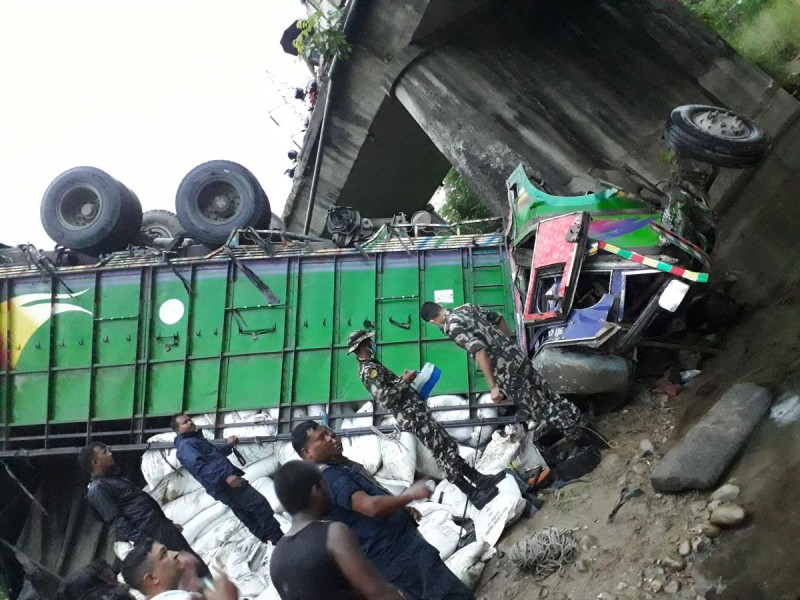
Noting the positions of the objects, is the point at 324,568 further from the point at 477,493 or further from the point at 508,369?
the point at 477,493

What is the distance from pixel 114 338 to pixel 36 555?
232cm

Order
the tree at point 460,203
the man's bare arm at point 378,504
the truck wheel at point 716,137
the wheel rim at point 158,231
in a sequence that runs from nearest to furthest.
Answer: the man's bare arm at point 378,504
the truck wheel at point 716,137
the wheel rim at point 158,231
the tree at point 460,203

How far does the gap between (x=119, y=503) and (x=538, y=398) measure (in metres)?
2.93

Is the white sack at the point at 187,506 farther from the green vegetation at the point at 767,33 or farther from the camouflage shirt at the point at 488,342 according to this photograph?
the green vegetation at the point at 767,33

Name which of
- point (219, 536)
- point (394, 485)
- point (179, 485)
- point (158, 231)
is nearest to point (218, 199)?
point (158, 231)

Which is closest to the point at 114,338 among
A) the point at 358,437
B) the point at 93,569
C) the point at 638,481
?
the point at 358,437

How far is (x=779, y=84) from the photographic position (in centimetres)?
721

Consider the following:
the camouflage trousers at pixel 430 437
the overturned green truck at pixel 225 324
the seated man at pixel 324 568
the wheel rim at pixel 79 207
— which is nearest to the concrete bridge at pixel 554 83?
the overturned green truck at pixel 225 324

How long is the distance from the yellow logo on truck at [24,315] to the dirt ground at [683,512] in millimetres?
5069

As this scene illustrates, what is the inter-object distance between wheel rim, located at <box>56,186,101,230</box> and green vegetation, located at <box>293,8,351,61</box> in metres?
3.06

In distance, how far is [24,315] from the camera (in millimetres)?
6906

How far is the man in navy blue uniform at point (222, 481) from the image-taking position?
4.84m

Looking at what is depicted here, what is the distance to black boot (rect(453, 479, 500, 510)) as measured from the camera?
4441 mm

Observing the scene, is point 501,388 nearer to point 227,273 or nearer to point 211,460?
point 211,460
